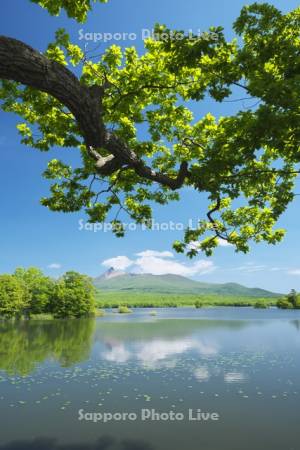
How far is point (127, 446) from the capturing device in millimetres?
15109

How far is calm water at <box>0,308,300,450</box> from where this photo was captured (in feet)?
52.0

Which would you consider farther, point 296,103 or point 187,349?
point 187,349

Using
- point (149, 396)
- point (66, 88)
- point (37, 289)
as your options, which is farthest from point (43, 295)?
point (66, 88)

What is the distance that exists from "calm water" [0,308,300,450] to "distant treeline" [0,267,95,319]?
5031 centimetres

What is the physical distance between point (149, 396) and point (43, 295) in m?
76.9

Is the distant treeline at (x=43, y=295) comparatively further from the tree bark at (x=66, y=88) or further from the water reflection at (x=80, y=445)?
the tree bark at (x=66, y=88)

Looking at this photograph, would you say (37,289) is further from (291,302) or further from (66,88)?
(291,302)

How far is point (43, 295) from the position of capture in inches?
3716

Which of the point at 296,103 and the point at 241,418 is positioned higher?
the point at 296,103

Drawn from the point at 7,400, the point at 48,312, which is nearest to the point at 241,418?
the point at 7,400

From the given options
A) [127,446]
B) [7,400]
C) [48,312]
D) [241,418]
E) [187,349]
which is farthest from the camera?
[48,312]

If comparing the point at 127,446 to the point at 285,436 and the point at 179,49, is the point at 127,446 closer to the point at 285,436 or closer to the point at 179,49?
the point at 285,436

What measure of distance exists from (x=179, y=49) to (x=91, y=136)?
3028 mm

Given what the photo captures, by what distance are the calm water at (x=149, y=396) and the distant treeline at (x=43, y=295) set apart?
5031 centimetres
